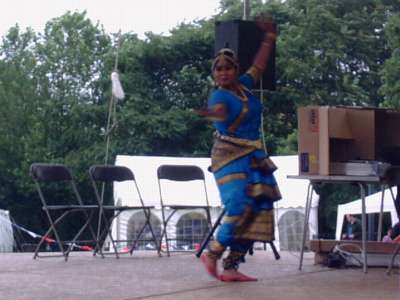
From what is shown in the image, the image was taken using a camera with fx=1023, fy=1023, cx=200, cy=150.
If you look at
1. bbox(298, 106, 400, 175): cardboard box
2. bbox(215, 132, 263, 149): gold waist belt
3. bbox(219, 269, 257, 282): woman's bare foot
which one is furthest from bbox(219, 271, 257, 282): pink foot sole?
bbox(298, 106, 400, 175): cardboard box

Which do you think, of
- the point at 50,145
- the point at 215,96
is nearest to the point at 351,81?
the point at 50,145

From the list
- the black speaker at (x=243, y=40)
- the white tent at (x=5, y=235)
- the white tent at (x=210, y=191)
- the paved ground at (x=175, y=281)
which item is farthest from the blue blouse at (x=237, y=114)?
the white tent at (x=5, y=235)

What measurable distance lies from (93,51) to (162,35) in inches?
322

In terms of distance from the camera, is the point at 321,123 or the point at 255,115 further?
the point at 321,123

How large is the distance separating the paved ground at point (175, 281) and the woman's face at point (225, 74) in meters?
1.27

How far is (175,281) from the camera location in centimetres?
671

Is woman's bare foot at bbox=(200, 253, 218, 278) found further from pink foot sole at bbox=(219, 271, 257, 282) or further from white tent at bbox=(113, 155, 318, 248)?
white tent at bbox=(113, 155, 318, 248)

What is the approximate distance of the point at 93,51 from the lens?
4428 cm

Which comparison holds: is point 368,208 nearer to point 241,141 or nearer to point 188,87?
point 241,141

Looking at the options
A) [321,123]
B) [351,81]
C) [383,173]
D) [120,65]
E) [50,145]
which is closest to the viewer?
[383,173]

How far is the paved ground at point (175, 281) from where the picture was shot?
588 cm

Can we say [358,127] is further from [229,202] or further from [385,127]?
[229,202]

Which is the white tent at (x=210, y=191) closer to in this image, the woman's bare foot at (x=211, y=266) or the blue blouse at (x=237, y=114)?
the woman's bare foot at (x=211, y=266)

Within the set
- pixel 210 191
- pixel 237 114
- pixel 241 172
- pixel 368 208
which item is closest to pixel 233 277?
pixel 241 172
